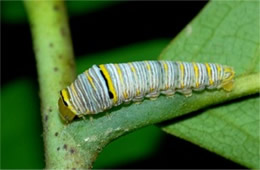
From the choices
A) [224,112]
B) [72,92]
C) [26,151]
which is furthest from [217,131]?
[26,151]

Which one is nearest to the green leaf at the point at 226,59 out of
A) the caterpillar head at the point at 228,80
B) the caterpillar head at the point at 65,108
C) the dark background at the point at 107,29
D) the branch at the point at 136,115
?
the caterpillar head at the point at 228,80

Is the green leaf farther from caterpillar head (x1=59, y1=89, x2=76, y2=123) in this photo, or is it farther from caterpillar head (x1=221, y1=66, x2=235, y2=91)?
caterpillar head (x1=59, y1=89, x2=76, y2=123)

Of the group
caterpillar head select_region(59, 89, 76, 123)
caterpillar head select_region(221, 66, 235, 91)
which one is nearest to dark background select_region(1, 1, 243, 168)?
caterpillar head select_region(221, 66, 235, 91)

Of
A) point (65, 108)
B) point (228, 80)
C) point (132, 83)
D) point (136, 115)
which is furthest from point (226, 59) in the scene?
point (65, 108)

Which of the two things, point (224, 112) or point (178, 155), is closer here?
point (224, 112)

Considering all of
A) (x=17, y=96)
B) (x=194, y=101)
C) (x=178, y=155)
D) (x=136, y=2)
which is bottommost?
(x=178, y=155)

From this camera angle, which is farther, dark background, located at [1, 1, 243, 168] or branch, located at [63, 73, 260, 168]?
dark background, located at [1, 1, 243, 168]

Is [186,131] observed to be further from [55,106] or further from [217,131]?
[55,106]
